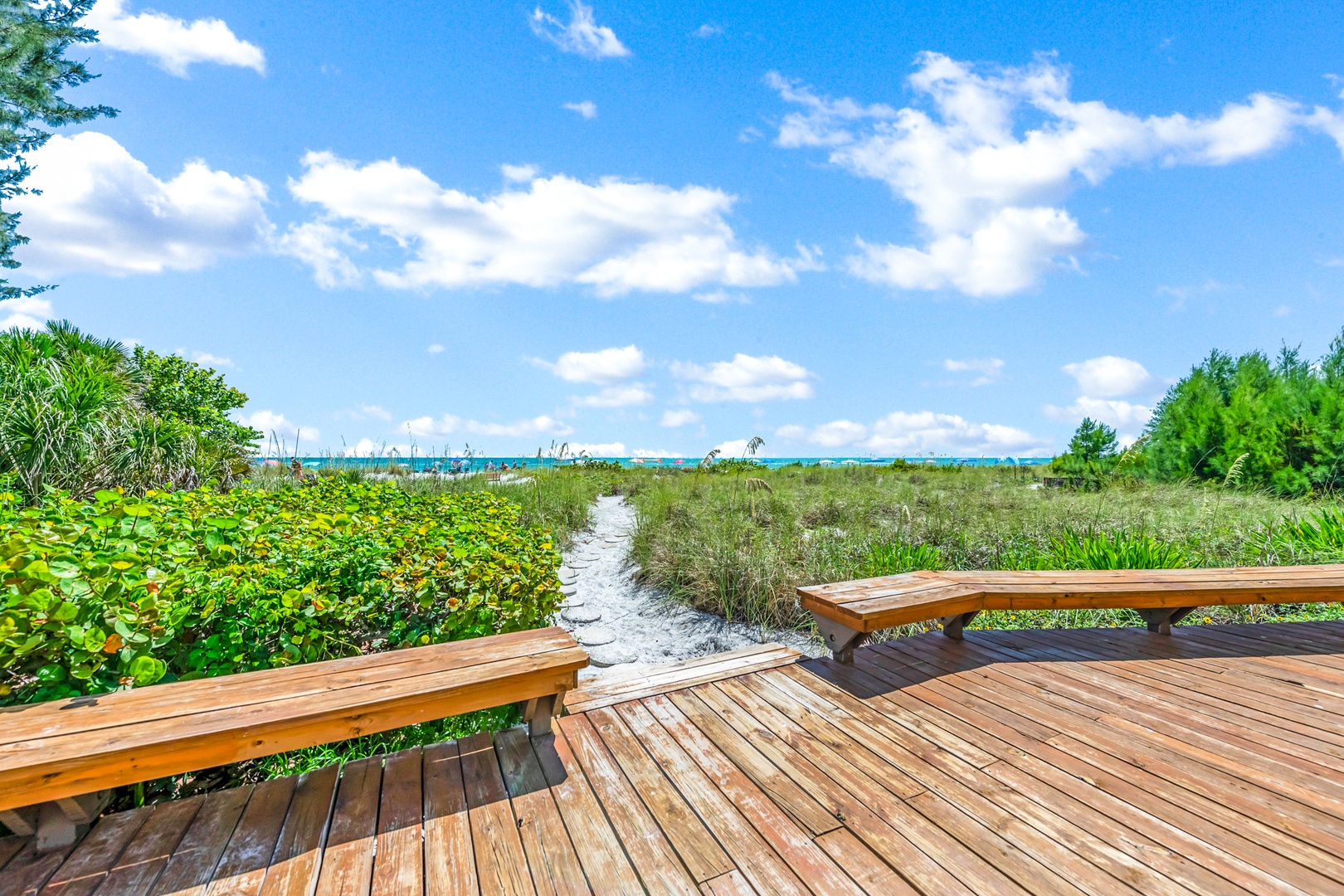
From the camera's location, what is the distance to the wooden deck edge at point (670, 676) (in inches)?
117

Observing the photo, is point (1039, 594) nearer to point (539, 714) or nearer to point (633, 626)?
point (539, 714)

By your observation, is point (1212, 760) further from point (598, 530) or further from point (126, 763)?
point (598, 530)

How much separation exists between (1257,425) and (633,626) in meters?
13.6

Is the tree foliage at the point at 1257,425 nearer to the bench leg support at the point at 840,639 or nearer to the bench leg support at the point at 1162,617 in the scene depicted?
the bench leg support at the point at 1162,617

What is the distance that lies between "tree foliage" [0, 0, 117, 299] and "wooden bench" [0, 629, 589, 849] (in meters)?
18.3

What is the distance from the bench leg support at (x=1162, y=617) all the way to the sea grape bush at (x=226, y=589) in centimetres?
400

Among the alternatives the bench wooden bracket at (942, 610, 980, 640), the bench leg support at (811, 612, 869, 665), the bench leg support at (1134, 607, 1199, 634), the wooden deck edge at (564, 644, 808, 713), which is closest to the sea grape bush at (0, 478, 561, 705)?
the wooden deck edge at (564, 644, 808, 713)

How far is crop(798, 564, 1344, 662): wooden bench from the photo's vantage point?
10.9 feet

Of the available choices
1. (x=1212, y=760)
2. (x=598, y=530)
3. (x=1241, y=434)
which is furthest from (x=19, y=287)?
(x=1241, y=434)

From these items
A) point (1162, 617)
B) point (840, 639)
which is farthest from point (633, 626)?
point (1162, 617)

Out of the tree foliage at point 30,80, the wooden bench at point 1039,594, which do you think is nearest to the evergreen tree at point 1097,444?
the wooden bench at point 1039,594

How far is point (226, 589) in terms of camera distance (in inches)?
94.7

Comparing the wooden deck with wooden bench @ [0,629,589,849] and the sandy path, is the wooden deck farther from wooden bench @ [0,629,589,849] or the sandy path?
the sandy path

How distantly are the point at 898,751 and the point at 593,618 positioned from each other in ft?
11.3
